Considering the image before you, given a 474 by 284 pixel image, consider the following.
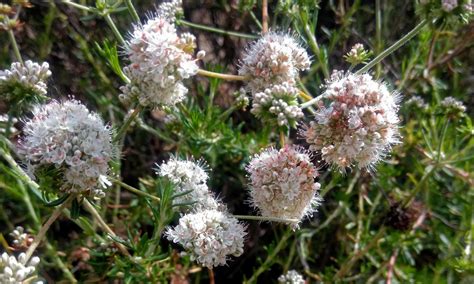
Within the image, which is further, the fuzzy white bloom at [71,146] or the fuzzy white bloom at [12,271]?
the fuzzy white bloom at [71,146]

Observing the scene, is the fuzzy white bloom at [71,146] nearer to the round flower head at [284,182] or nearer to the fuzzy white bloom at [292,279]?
the round flower head at [284,182]

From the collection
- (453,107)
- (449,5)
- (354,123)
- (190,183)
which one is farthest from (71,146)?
(453,107)

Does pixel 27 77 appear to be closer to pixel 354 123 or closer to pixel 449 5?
pixel 354 123

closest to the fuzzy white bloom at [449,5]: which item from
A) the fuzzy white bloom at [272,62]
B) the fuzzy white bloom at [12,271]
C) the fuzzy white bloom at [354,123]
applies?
the fuzzy white bloom at [354,123]

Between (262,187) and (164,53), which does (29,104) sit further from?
(262,187)

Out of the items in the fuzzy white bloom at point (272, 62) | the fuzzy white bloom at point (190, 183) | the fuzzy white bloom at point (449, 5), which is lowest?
the fuzzy white bloom at point (190, 183)
